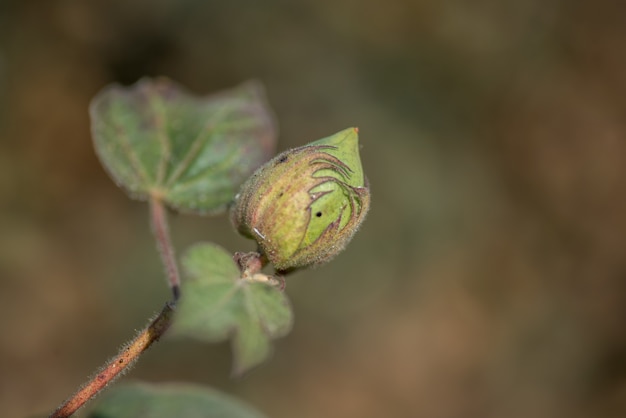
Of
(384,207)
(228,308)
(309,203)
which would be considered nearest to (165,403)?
(228,308)

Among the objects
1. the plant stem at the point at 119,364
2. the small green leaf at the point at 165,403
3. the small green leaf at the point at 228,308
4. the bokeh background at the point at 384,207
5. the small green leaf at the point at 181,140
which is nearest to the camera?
the small green leaf at the point at 228,308

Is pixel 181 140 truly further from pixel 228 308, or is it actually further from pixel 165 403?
pixel 228 308

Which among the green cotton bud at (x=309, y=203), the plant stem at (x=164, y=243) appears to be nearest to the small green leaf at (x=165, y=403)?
the plant stem at (x=164, y=243)

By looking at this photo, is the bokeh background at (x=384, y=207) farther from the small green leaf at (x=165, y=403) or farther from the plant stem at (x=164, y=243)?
the small green leaf at (x=165, y=403)

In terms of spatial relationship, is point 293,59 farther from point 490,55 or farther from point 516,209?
point 516,209

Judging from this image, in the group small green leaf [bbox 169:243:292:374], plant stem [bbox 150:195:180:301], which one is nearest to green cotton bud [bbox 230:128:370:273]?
small green leaf [bbox 169:243:292:374]

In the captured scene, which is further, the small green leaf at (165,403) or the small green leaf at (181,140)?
the small green leaf at (181,140)

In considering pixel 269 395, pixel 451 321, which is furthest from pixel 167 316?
pixel 451 321
